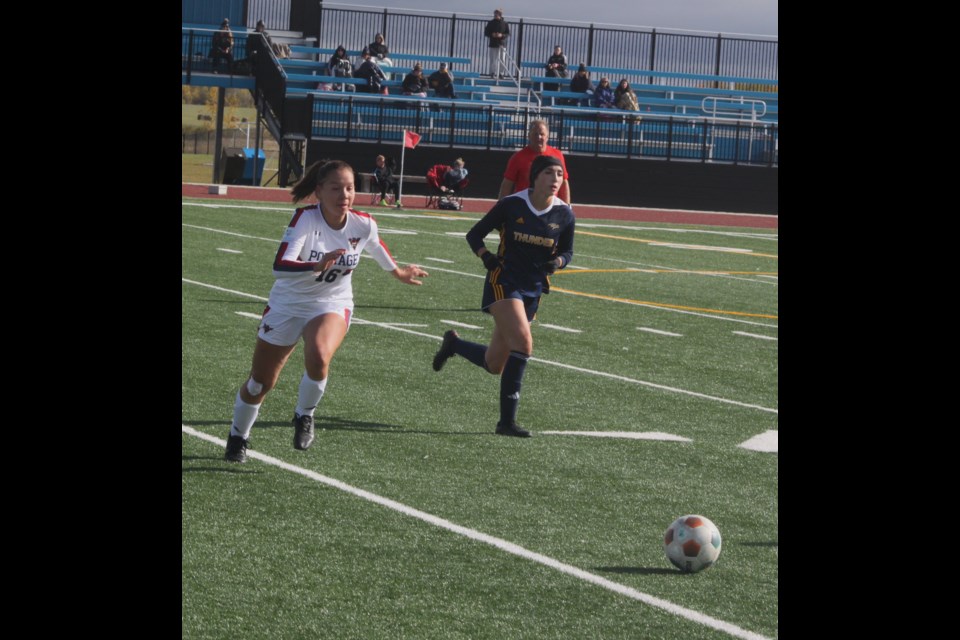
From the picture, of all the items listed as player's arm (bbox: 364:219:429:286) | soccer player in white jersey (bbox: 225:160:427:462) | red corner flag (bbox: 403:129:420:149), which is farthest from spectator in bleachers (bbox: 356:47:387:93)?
soccer player in white jersey (bbox: 225:160:427:462)

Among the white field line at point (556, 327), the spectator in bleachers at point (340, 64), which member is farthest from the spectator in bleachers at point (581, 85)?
the white field line at point (556, 327)

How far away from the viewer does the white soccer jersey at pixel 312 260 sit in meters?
7.78

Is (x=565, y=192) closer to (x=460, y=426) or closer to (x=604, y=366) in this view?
(x=604, y=366)

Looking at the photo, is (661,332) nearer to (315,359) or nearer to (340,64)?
(315,359)

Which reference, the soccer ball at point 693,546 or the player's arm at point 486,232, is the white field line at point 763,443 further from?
the soccer ball at point 693,546

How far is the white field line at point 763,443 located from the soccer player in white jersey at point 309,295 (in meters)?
2.88

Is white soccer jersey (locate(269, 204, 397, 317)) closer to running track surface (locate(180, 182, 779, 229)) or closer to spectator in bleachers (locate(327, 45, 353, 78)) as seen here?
running track surface (locate(180, 182, 779, 229))

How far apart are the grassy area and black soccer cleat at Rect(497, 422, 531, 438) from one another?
2.8 inches

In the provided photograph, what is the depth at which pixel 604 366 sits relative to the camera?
490 inches

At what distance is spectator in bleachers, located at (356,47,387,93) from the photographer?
3906 cm

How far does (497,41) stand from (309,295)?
123ft

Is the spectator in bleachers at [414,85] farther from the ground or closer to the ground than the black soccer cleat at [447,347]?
farther from the ground

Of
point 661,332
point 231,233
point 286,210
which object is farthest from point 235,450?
point 286,210
